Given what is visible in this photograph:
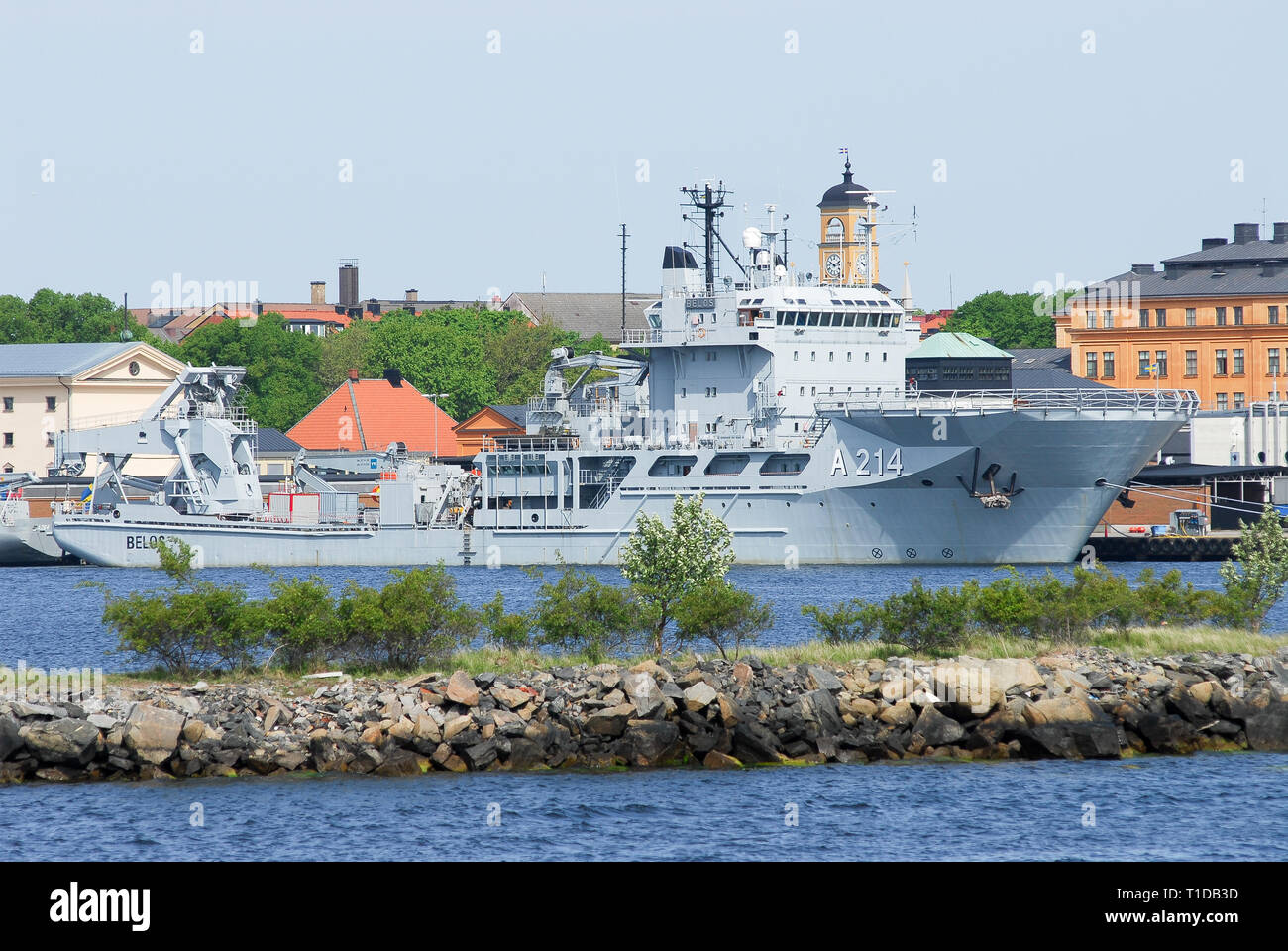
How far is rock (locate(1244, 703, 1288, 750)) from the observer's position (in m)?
21.0

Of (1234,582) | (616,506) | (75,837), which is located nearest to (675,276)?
(616,506)

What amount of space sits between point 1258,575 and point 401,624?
1418 centimetres

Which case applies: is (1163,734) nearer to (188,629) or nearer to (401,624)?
(401,624)

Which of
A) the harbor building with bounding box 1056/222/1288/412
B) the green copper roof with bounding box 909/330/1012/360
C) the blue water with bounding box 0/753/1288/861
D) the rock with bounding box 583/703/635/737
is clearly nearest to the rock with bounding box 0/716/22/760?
the blue water with bounding box 0/753/1288/861

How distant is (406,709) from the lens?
66.7 ft

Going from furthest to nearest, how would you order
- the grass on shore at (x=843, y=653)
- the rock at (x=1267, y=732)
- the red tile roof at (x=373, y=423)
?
the red tile roof at (x=373, y=423)
the grass on shore at (x=843, y=653)
the rock at (x=1267, y=732)

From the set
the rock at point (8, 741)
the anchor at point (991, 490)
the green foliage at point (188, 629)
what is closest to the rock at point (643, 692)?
the green foliage at point (188, 629)

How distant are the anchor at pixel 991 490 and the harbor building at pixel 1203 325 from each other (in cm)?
3476

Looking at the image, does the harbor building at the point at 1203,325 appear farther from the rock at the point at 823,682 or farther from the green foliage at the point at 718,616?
the rock at the point at 823,682

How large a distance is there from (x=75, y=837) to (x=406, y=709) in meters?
4.58

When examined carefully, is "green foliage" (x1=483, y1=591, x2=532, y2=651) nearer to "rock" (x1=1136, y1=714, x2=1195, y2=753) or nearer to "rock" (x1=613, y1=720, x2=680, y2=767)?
"rock" (x1=613, y1=720, x2=680, y2=767)

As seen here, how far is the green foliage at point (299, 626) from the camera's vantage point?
914 inches

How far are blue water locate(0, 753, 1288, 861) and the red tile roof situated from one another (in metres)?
59.4
